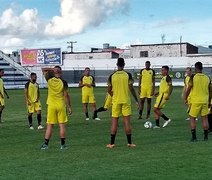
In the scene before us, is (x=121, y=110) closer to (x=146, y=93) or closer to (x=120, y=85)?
(x=120, y=85)

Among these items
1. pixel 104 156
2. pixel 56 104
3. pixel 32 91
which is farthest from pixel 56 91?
pixel 32 91

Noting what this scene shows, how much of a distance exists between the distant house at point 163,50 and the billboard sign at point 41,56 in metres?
14.3

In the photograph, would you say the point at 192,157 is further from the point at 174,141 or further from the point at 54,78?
the point at 54,78

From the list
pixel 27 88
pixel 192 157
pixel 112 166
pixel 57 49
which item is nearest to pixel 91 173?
pixel 112 166

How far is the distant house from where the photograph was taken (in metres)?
81.2

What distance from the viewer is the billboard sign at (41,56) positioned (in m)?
79.9

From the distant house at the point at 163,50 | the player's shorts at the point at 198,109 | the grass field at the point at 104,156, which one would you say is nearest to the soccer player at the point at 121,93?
the grass field at the point at 104,156

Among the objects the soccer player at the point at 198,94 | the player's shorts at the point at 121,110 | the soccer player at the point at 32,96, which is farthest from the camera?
the soccer player at the point at 32,96

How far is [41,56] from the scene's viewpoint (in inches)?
3268

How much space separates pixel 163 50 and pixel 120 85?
72.1m

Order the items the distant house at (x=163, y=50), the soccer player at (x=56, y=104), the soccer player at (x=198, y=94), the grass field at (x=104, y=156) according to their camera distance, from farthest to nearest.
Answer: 1. the distant house at (x=163, y=50)
2. the soccer player at (x=198, y=94)
3. the soccer player at (x=56, y=104)
4. the grass field at (x=104, y=156)

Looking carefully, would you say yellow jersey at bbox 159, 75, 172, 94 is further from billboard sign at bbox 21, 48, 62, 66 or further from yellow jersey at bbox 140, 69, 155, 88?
billboard sign at bbox 21, 48, 62, 66

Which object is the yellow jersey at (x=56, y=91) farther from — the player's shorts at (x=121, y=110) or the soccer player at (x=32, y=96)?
the soccer player at (x=32, y=96)

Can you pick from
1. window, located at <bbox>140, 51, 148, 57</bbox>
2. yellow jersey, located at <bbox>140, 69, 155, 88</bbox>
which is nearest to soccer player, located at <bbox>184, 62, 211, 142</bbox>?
yellow jersey, located at <bbox>140, 69, 155, 88</bbox>
